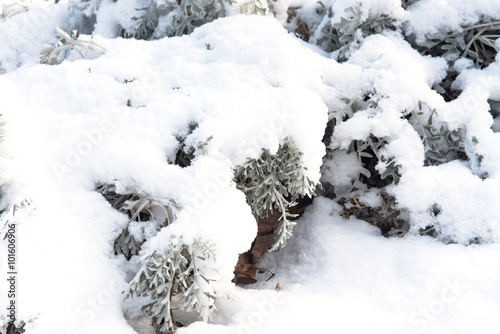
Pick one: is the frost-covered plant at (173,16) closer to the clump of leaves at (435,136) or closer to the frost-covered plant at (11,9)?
the frost-covered plant at (11,9)

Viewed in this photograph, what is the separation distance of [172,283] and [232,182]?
494mm

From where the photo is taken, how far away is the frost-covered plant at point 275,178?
207 centimetres

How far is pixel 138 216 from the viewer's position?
6.32ft

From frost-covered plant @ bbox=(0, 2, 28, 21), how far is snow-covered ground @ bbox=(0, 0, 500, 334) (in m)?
1.32

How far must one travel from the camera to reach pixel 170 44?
259 centimetres

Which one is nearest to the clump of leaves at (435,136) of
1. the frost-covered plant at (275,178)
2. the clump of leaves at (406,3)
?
the frost-covered plant at (275,178)


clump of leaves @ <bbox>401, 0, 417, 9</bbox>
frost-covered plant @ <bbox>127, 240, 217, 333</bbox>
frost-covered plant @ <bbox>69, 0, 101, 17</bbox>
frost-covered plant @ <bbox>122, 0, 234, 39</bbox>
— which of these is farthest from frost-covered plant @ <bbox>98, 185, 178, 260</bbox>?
clump of leaves @ <bbox>401, 0, 417, 9</bbox>

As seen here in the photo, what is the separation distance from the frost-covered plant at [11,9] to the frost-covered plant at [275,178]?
96.8 inches

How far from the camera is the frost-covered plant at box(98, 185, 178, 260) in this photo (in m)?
1.90

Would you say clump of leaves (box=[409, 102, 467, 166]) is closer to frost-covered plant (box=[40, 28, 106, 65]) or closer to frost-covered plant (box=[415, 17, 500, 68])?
frost-covered plant (box=[415, 17, 500, 68])

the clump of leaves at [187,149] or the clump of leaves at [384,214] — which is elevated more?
the clump of leaves at [187,149]

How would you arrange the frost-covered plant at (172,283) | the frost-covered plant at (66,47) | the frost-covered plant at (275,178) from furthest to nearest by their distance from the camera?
the frost-covered plant at (66,47), the frost-covered plant at (275,178), the frost-covered plant at (172,283)

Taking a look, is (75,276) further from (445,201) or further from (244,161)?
(445,201)

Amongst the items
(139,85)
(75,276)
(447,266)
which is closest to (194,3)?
(139,85)
